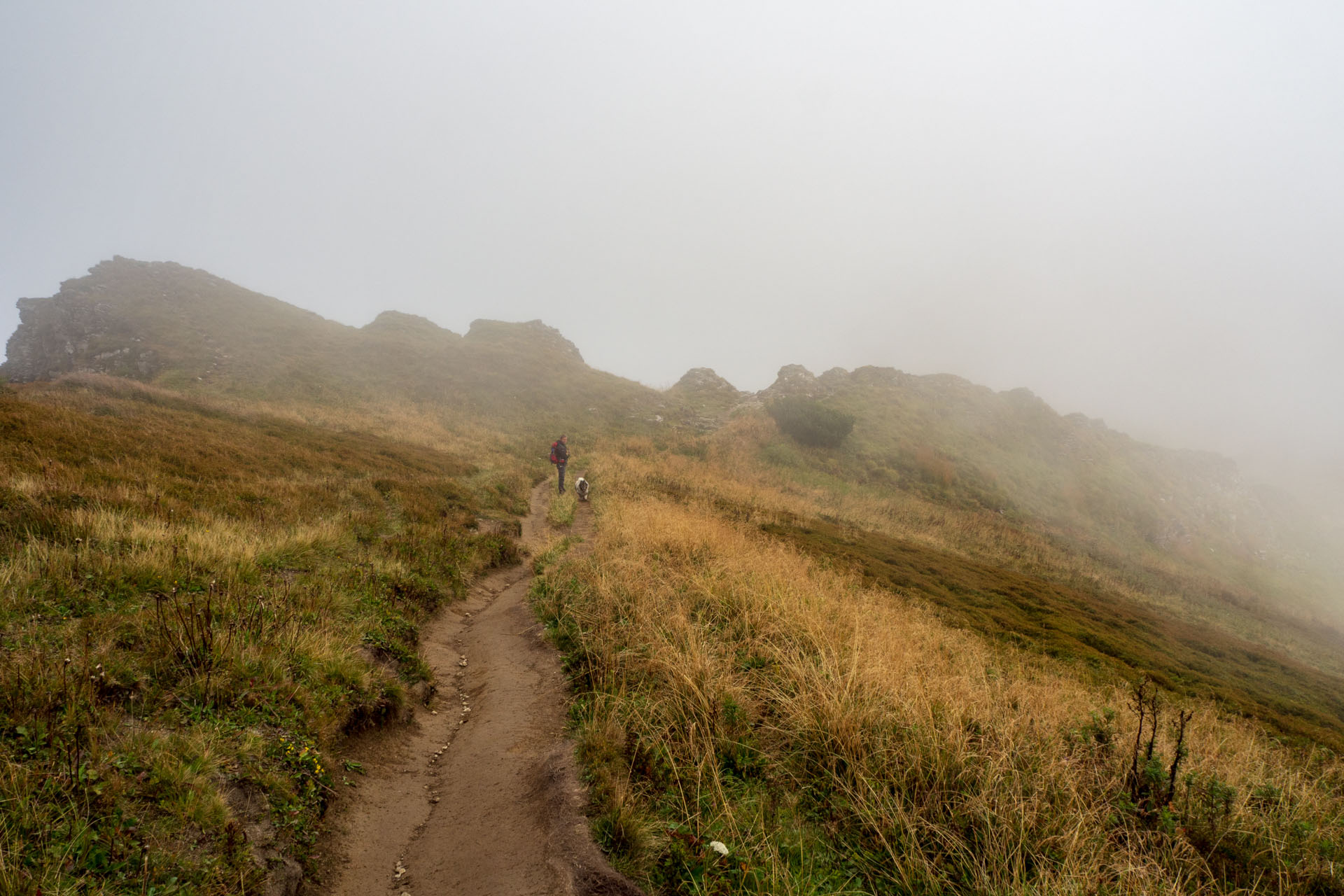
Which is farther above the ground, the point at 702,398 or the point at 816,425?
the point at 702,398

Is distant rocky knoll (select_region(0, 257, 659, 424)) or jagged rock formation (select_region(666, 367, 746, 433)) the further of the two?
jagged rock formation (select_region(666, 367, 746, 433))

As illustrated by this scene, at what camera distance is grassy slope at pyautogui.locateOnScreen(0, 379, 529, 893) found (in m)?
2.87

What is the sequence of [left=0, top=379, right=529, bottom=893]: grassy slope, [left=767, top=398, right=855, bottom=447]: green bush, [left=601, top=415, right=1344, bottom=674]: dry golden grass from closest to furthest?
1. [left=0, top=379, right=529, bottom=893]: grassy slope
2. [left=601, top=415, right=1344, bottom=674]: dry golden grass
3. [left=767, top=398, right=855, bottom=447]: green bush

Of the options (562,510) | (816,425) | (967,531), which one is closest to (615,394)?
(816,425)

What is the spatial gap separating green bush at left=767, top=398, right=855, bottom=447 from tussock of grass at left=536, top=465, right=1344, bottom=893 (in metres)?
31.0

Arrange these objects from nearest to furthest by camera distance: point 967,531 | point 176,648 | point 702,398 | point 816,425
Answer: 1. point 176,648
2. point 967,531
3. point 816,425
4. point 702,398

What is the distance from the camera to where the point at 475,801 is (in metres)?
4.54

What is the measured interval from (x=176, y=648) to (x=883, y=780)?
6.12 meters

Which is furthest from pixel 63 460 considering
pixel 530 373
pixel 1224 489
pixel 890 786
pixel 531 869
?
pixel 1224 489

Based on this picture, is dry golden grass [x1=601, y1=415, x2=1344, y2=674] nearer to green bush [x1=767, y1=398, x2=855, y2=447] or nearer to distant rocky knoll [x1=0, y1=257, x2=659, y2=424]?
green bush [x1=767, y1=398, x2=855, y2=447]

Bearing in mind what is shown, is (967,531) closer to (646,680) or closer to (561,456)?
(561,456)

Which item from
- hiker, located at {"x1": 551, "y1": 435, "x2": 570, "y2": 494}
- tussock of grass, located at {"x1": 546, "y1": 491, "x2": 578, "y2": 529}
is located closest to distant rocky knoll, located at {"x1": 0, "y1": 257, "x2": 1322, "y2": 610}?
hiker, located at {"x1": 551, "y1": 435, "x2": 570, "y2": 494}

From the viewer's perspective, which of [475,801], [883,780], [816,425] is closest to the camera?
[883,780]

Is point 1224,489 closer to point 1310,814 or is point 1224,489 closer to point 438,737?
point 1310,814
